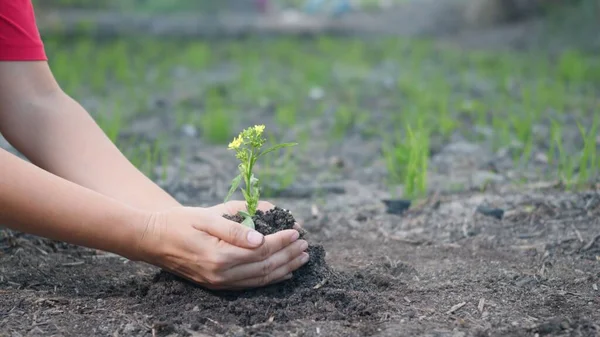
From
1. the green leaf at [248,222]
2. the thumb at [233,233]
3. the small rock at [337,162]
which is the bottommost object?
the thumb at [233,233]

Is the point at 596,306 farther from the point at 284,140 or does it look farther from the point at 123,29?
the point at 123,29

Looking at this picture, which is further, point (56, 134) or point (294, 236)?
point (56, 134)

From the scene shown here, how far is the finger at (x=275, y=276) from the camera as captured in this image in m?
1.73

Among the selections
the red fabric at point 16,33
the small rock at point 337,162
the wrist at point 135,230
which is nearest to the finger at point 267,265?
the wrist at point 135,230

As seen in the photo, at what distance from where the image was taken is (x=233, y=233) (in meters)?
1.65

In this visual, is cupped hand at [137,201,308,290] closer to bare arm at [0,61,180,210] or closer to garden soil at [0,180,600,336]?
garden soil at [0,180,600,336]

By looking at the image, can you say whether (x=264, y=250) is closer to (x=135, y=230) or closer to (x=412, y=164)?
(x=135, y=230)

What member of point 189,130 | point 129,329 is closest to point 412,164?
point 129,329

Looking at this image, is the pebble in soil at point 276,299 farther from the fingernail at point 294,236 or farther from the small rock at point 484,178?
the small rock at point 484,178

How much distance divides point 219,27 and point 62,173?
21.1ft

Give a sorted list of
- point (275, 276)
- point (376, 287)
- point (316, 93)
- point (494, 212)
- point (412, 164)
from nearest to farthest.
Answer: point (275, 276) < point (376, 287) < point (494, 212) < point (412, 164) < point (316, 93)

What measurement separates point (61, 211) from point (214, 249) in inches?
13.5

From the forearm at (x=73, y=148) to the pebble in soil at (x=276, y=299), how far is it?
26 centimetres

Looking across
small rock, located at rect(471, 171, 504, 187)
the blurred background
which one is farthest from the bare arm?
small rock, located at rect(471, 171, 504, 187)
